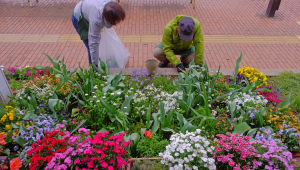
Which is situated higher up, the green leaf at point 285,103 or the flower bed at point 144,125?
the green leaf at point 285,103

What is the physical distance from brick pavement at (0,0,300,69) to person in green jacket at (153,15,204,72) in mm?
934

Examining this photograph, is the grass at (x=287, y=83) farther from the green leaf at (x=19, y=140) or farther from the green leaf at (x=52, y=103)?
the green leaf at (x=19, y=140)

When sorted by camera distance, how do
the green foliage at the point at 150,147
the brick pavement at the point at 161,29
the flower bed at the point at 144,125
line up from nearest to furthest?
the flower bed at the point at 144,125, the green foliage at the point at 150,147, the brick pavement at the point at 161,29

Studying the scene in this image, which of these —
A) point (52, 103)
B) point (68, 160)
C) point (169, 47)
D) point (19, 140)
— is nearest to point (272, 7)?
point (169, 47)

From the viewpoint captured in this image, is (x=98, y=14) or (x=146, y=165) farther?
(x=98, y=14)

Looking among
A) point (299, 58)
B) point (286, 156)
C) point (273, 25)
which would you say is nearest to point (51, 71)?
point (286, 156)

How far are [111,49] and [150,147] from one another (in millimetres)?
1950

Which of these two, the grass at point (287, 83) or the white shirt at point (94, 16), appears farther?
the grass at point (287, 83)

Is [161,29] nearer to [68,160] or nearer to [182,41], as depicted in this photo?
[182,41]

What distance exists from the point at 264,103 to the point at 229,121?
49 centimetres

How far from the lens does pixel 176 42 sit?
3268mm

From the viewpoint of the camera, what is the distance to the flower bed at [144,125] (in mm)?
1599

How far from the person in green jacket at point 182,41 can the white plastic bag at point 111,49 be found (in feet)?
1.98

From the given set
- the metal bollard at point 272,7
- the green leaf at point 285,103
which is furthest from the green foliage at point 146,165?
the metal bollard at point 272,7
